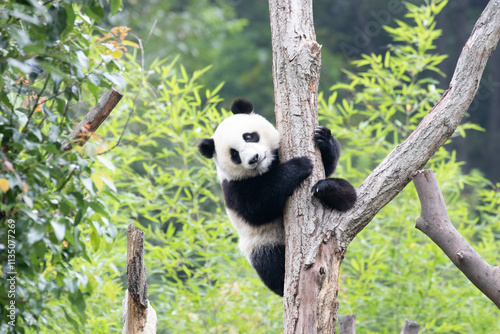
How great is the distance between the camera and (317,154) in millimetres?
2428

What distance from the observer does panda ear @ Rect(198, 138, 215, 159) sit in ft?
9.31

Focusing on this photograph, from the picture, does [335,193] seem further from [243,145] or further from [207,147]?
[207,147]

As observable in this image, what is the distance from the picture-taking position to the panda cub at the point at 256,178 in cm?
251

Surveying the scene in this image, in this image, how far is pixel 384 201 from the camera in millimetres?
2236

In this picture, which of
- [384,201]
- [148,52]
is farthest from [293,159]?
[148,52]

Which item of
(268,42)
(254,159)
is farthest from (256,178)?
(268,42)

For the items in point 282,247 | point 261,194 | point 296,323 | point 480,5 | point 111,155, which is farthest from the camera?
point 480,5

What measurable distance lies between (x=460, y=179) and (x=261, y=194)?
204 centimetres

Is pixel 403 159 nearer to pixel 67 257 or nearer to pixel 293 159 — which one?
pixel 293 159

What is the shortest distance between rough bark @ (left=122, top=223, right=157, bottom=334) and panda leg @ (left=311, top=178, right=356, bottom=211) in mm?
770

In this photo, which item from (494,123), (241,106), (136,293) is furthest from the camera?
(494,123)

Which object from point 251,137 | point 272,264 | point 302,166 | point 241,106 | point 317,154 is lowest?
point 272,264

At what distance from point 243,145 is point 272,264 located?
0.63 meters

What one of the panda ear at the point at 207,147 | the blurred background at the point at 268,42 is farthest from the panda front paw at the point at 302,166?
the blurred background at the point at 268,42
